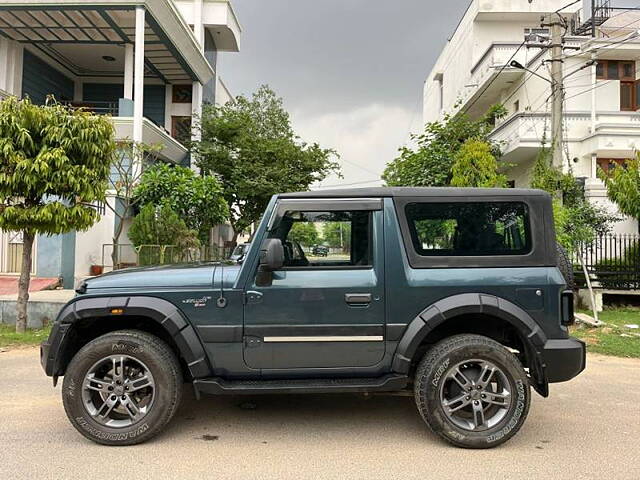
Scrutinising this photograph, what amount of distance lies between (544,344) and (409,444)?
52.6 inches

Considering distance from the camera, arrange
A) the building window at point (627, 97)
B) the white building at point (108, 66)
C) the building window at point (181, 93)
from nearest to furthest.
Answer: the white building at point (108, 66)
the building window at point (627, 97)
the building window at point (181, 93)

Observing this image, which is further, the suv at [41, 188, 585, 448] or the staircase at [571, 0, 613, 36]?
the staircase at [571, 0, 613, 36]

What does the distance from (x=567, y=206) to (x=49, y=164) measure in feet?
34.9

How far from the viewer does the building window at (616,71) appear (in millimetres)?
17969

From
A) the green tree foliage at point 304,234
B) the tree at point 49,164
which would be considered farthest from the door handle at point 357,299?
the tree at point 49,164

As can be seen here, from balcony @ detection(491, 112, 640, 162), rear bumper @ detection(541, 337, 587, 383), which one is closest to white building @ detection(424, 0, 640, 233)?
balcony @ detection(491, 112, 640, 162)

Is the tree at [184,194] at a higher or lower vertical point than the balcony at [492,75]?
lower

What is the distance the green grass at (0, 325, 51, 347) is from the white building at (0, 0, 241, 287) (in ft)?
12.1

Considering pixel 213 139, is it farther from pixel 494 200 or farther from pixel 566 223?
pixel 494 200

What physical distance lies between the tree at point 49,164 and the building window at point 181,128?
47.1ft

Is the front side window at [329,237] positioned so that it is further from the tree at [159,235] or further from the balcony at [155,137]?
the balcony at [155,137]

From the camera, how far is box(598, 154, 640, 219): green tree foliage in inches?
432

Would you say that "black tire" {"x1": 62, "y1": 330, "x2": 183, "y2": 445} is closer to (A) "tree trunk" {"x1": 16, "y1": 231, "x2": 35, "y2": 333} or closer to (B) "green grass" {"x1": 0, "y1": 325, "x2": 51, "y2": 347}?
(B) "green grass" {"x1": 0, "y1": 325, "x2": 51, "y2": 347}

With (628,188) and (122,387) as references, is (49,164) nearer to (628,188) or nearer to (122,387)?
(122,387)
